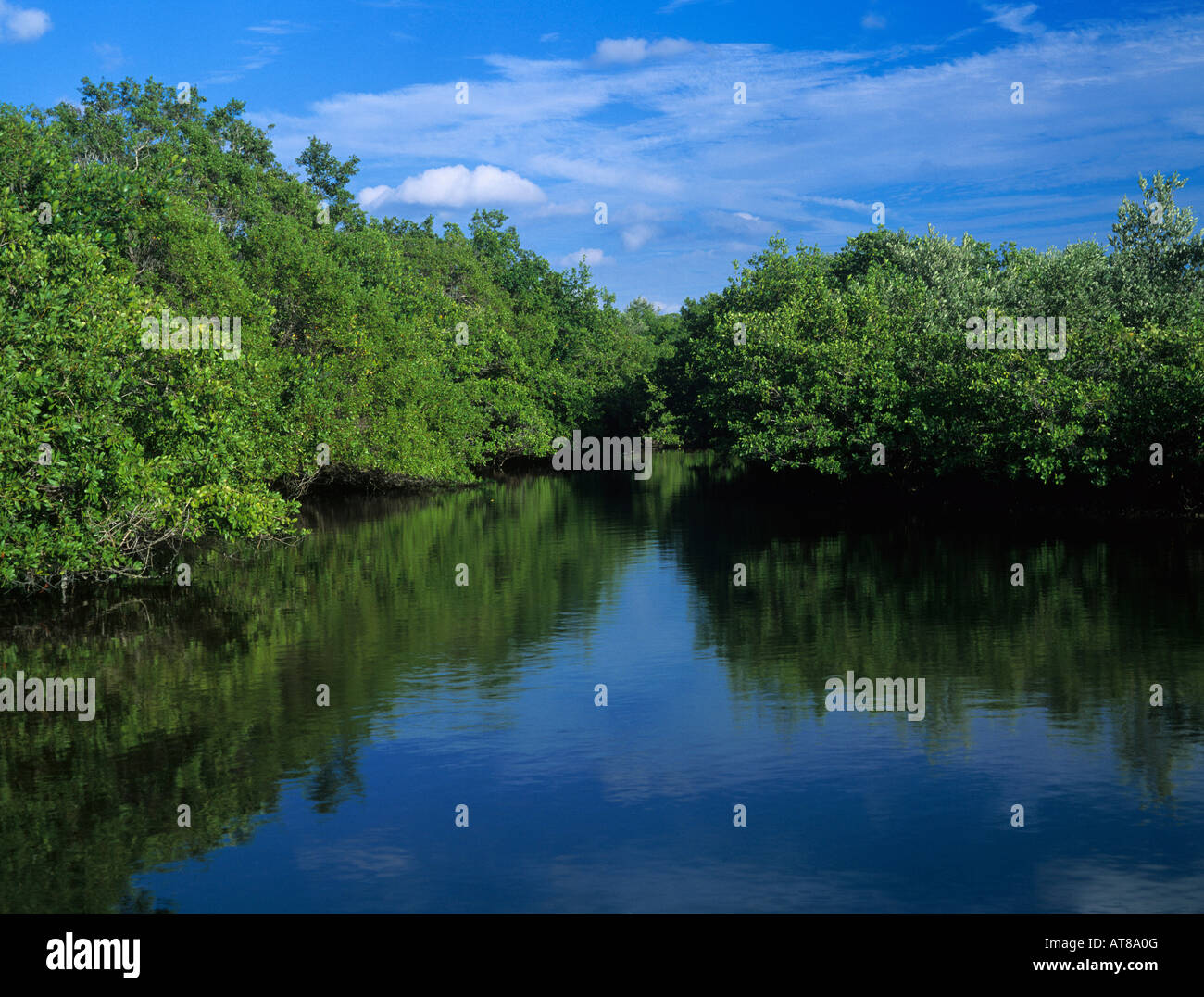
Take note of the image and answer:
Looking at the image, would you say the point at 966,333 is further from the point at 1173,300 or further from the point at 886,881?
the point at 886,881

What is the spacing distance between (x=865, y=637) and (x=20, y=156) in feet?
123

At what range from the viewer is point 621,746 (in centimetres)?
1892

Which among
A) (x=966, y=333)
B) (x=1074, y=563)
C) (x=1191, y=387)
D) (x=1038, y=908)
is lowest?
(x=1038, y=908)

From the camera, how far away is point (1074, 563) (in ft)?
119

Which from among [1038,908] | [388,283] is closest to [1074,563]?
[1038,908]
